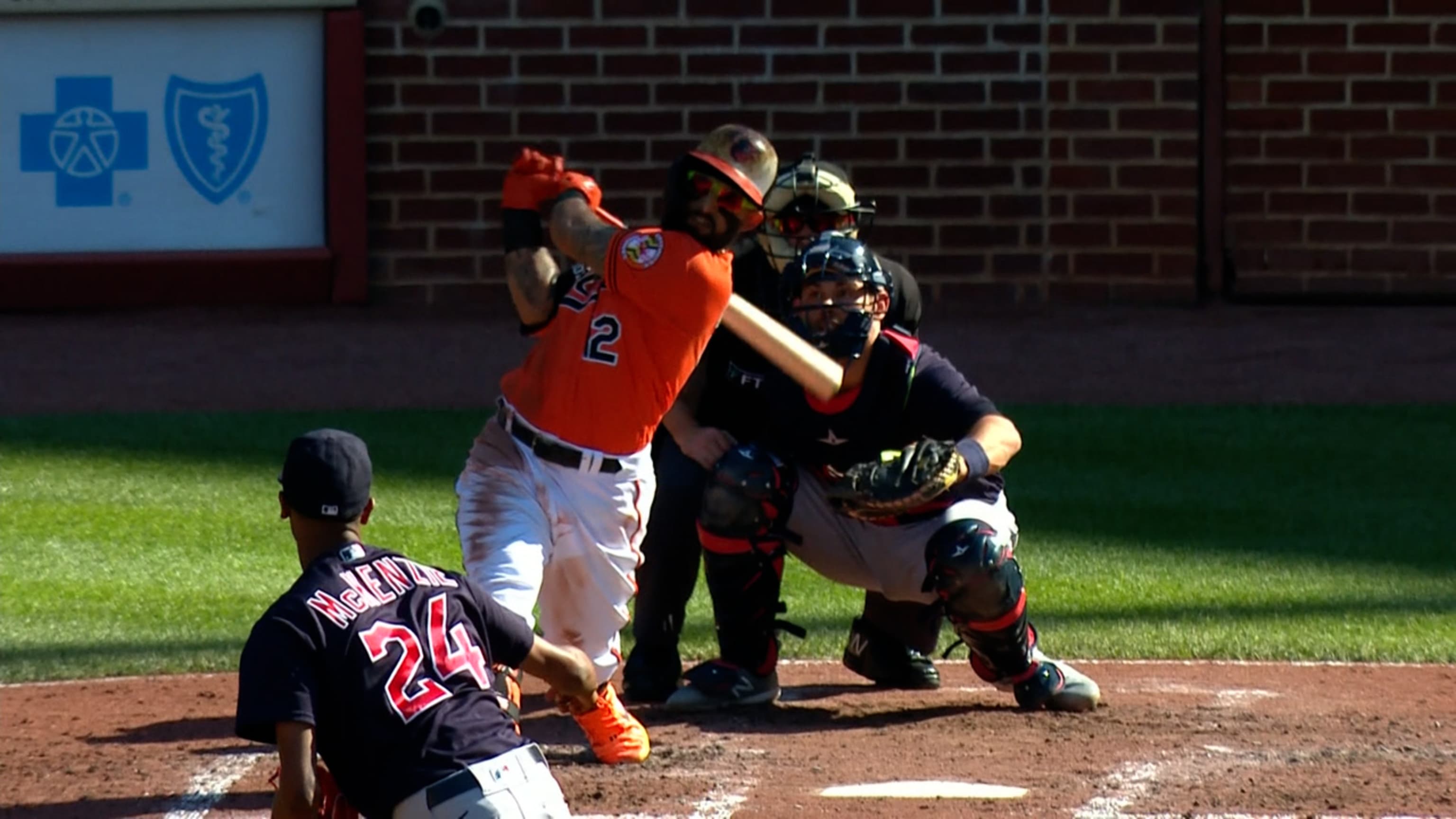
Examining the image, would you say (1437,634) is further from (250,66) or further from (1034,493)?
(250,66)

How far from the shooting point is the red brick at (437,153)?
1359cm

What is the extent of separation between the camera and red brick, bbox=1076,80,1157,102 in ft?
44.3

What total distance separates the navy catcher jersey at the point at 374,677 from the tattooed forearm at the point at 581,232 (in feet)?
5.36

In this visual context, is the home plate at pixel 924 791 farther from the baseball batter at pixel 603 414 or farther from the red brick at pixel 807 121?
the red brick at pixel 807 121

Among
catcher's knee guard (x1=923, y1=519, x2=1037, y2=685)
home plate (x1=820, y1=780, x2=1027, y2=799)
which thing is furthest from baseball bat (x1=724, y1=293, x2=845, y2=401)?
home plate (x1=820, y1=780, x2=1027, y2=799)

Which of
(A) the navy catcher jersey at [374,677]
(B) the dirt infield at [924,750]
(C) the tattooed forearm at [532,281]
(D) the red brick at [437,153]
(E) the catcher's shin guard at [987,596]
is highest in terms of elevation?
(D) the red brick at [437,153]

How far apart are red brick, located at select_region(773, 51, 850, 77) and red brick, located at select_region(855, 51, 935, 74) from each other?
84mm

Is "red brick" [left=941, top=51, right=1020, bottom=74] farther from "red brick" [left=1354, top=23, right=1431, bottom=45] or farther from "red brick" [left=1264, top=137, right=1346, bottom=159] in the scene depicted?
"red brick" [left=1354, top=23, right=1431, bottom=45]

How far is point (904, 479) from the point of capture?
5.47 metres

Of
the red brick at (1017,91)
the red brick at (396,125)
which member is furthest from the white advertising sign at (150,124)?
the red brick at (1017,91)

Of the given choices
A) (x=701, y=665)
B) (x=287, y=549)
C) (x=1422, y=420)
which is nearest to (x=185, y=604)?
(x=287, y=549)

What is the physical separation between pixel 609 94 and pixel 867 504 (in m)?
8.39

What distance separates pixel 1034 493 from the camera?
9336 mm

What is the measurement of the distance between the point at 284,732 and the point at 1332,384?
928 centimetres
